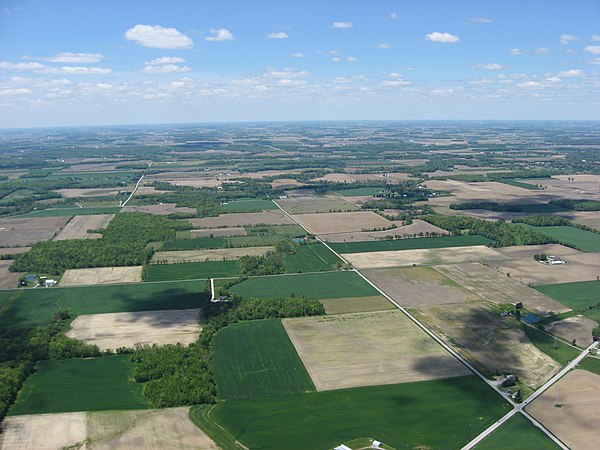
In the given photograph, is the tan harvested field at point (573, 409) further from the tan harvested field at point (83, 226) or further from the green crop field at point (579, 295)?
the tan harvested field at point (83, 226)

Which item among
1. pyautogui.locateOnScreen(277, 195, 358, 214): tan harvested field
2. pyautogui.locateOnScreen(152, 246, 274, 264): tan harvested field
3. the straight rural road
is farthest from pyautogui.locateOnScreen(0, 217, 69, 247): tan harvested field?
the straight rural road

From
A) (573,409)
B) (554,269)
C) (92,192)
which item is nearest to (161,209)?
(92,192)

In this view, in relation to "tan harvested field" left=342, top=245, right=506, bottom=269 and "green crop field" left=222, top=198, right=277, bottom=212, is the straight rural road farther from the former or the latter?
"green crop field" left=222, top=198, right=277, bottom=212

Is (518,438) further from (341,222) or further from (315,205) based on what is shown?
(315,205)

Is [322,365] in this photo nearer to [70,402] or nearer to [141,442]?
[141,442]

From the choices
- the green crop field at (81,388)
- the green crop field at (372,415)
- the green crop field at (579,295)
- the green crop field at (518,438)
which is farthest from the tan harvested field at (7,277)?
the green crop field at (579,295)
